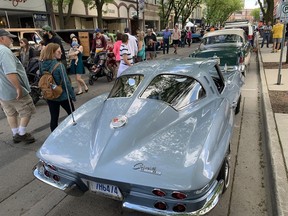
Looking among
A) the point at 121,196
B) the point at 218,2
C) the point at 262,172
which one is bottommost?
the point at 262,172

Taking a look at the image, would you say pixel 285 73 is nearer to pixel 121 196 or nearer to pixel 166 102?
pixel 166 102

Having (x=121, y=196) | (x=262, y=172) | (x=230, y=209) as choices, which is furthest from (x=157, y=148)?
(x=262, y=172)

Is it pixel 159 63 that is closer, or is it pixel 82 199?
pixel 82 199

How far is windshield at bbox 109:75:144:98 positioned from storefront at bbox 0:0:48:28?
16424 mm

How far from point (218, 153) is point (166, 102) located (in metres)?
0.92

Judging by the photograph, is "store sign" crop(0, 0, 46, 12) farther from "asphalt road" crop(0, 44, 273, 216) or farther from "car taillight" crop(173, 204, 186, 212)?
"car taillight" crop(173, 204, 186, 212)

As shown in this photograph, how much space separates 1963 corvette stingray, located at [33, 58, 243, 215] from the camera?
2.19 metres

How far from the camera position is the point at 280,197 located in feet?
9.45

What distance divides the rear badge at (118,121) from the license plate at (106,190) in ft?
2.04

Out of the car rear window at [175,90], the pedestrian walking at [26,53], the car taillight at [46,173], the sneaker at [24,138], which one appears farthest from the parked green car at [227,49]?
the car taillight at [46,173]

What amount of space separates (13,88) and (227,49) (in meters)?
6.57

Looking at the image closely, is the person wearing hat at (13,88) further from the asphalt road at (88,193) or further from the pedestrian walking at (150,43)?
the pedestrian walking at (150,43)

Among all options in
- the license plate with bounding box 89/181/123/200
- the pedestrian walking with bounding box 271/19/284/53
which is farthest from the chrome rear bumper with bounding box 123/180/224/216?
the pedestrian walking with bounding box 271/19/284/53

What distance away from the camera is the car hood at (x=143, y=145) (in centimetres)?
223
